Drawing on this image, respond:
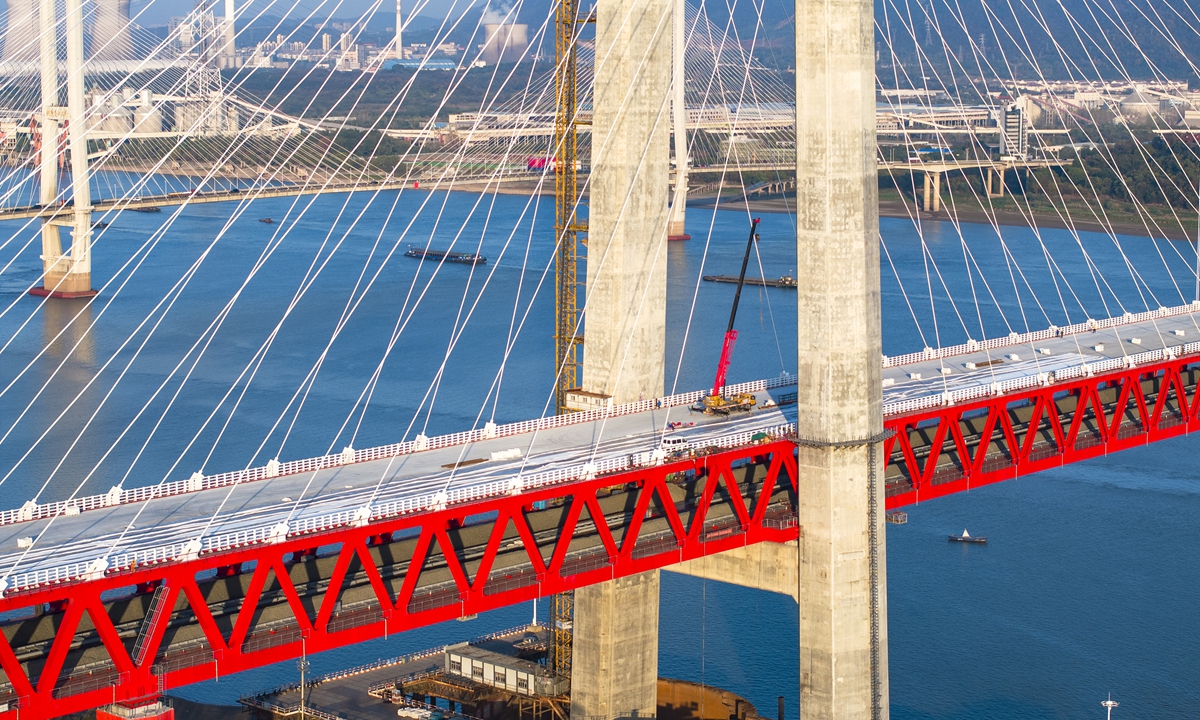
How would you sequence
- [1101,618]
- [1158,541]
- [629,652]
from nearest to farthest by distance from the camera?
[629,652]
[1101,618]
[1158,541]

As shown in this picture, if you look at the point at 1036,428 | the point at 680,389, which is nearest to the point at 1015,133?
the point at 680,389

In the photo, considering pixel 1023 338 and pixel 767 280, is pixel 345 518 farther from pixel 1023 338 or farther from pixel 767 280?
pixel 767 280

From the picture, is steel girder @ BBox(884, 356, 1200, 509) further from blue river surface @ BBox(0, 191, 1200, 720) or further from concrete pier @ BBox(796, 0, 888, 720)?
blue river surface @ BBox(0, 191, 1200, 720)

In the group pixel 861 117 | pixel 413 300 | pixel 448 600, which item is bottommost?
pixel 448 600

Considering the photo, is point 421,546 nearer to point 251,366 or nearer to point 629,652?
point 629,652

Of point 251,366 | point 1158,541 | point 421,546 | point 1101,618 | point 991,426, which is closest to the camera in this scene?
point 421,546

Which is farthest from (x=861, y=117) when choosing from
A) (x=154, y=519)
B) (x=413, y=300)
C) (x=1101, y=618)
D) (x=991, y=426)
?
(x=413, y=300)

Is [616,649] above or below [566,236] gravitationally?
below
